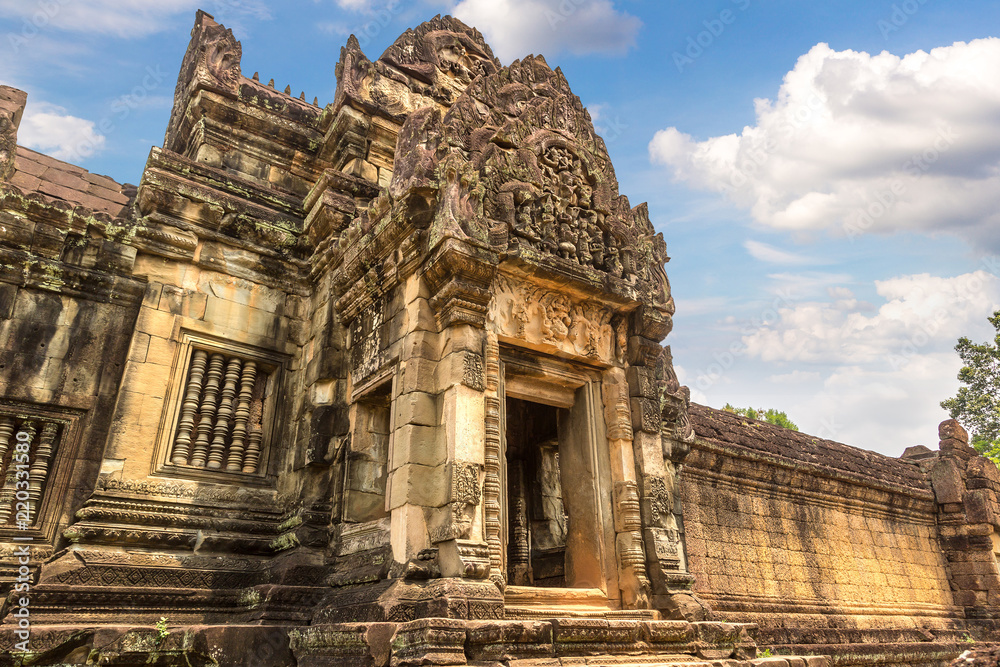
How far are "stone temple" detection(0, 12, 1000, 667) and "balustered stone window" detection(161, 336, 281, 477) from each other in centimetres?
3

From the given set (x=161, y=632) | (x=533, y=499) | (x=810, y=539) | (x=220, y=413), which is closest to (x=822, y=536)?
(x=810, y=539)

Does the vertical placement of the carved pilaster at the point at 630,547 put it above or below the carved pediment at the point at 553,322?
below

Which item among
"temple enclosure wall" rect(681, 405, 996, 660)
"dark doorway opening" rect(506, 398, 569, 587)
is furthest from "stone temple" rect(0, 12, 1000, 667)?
"temple enclosure wall" rect(681, 405, 996, 660)

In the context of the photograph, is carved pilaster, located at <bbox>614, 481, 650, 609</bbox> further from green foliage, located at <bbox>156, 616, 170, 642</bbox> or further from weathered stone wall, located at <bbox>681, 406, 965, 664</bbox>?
green foliage, located at <bbox>156, 616, 170, 642</bbox>

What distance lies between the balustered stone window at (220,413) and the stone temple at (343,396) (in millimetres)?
35

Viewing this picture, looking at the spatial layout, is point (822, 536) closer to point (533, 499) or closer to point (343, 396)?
point (533, 499)

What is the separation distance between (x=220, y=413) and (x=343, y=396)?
140 cm

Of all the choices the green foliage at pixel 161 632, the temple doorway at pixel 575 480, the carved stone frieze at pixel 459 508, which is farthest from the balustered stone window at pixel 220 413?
the carved stone frieze at pixel 459 508

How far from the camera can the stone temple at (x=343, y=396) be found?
5.40 m

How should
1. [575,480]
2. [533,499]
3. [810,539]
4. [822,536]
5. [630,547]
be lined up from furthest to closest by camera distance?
[822,536], [810,539], [533,499], [575,480], [630,547]

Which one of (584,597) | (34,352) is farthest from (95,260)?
(584,597)

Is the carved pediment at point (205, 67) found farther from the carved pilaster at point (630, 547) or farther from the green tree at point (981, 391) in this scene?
the green tree at point (981, 391)

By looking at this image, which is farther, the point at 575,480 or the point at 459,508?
the point at 575,480

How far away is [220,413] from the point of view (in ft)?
24.2
